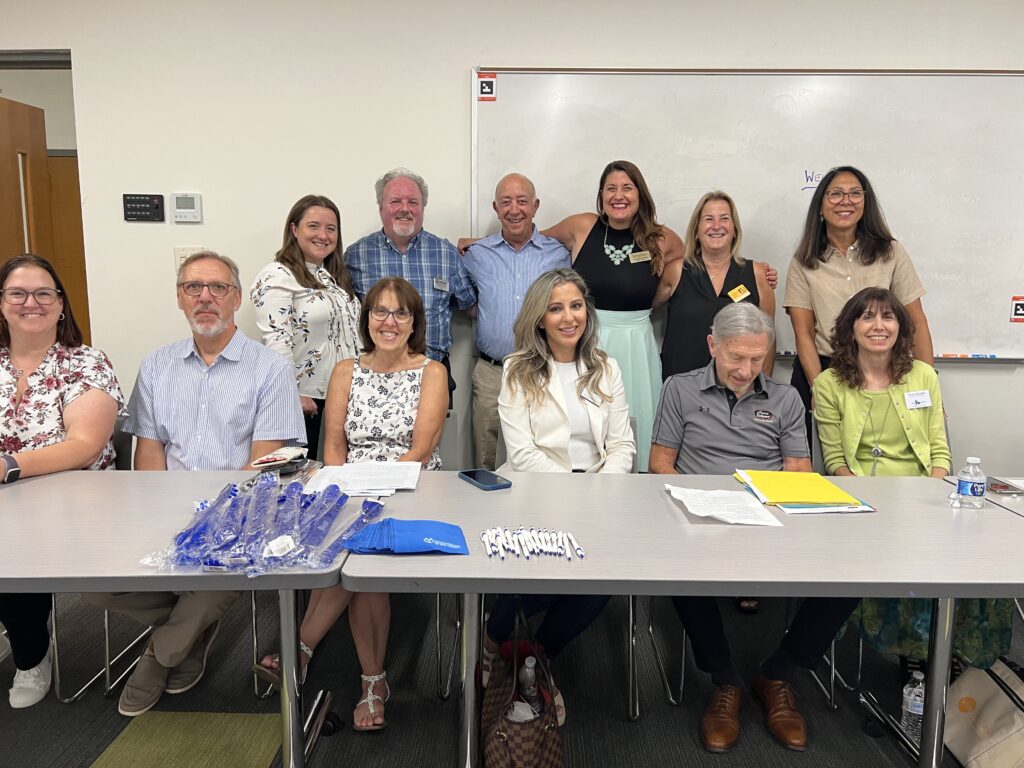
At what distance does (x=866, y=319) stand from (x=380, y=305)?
5.34ft

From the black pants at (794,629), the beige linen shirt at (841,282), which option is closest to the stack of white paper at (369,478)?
the black pants at (794,629)

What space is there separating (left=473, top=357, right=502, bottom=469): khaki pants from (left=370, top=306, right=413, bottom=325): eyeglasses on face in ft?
2.76

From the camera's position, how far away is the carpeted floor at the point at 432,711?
6.19 ft

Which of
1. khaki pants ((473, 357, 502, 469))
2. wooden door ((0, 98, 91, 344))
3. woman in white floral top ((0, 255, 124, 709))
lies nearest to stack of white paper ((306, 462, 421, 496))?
woman in white floral top ((0, 255, 124, 709))

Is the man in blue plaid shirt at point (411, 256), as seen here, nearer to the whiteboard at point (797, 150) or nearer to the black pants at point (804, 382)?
the whiteboard at point (797, 150)

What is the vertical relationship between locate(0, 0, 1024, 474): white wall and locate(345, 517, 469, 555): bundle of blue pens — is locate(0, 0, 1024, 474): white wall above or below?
above

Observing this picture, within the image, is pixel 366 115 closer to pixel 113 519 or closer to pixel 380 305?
pixel 380 305

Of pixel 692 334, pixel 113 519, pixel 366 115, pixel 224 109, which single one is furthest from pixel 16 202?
pixel 692 334

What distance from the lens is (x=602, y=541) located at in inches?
58.5

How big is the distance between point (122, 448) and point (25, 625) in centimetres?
59

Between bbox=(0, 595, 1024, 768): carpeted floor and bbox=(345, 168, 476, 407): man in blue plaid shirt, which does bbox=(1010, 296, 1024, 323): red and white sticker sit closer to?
bbox=(0, 595, 1024, 768): carpeted floor

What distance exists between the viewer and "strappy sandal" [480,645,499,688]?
1.95 meters

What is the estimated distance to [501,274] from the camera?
10.2 feet

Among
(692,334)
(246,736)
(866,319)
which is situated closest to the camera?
(246,736)
